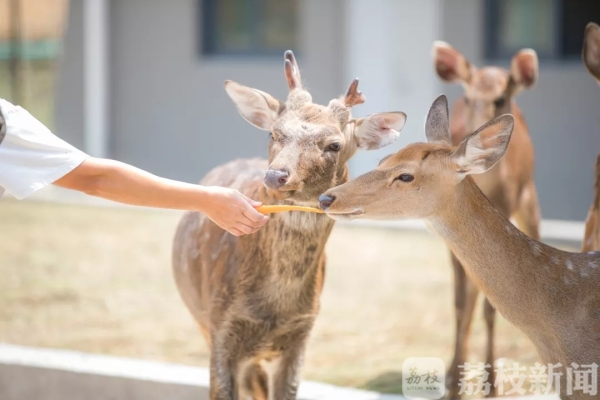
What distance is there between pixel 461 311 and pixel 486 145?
8.46 ft

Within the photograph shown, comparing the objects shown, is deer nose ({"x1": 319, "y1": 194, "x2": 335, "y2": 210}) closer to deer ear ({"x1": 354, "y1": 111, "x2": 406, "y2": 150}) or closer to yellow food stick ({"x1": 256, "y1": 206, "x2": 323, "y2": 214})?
yellow food stick ({"x1": 256, "y1": 206, "x2": 323, "y2": 214})

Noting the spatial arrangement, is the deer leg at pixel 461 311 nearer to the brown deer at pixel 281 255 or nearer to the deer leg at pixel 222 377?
the brown deer at pixel 281 255

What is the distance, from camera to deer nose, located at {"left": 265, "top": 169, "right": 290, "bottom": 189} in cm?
430

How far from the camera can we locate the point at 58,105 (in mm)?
15820

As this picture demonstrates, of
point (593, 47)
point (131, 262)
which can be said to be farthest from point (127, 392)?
point (131, 262)

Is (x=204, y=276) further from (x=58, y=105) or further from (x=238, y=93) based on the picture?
(x=58, y=105)

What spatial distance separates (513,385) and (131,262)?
196 inches

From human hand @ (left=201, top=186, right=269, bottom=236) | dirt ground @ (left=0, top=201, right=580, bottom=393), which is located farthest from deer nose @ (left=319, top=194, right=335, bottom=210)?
dirt ground @ (left=0, top=201, right=580, bottom=393)

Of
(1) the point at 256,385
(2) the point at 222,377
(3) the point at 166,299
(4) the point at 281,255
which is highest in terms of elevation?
(4) the point at 281,255

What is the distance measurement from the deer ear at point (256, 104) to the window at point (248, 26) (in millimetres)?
10240

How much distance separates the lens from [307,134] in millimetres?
4605

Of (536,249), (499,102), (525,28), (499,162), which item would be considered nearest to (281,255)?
(536,249)

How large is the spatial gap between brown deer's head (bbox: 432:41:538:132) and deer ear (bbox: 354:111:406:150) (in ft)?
6.07

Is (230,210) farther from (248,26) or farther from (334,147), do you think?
(248,26)
